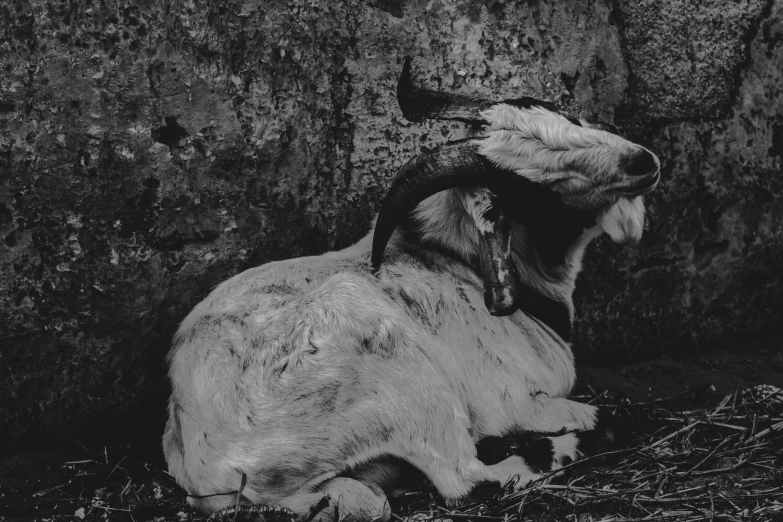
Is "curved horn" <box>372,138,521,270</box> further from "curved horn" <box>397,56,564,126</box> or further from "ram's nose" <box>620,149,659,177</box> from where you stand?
"ram's nose" <box>620,149,659,177</box>

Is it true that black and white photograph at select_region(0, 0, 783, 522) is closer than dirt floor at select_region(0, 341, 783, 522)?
Yes

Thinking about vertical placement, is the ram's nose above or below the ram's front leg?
above

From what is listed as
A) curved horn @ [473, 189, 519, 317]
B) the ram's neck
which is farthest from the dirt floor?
curved horn @ [473, 189, 519, 317]

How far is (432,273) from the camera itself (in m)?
3.98

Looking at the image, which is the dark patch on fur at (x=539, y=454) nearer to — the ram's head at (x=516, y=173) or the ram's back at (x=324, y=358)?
the ram's back at (x=324, y=358)

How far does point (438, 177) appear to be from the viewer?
371 centimetres

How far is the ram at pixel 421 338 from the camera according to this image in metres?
3.43

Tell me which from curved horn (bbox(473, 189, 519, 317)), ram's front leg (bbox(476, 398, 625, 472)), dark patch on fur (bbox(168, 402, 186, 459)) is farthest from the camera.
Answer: ram's front leg (bbox(476, 398, 625, 472))

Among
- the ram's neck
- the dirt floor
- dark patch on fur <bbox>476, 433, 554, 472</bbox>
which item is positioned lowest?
the dirt floor

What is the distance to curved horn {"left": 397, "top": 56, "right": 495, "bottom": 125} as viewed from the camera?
3.94m

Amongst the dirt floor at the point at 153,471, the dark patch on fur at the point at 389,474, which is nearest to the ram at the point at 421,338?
the dark patch on fur at the point at 389,474

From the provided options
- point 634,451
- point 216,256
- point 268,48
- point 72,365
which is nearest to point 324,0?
point 268,48

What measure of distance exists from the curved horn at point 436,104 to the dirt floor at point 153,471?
144cm

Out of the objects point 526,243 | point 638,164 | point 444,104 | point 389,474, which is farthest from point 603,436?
point 444,104
